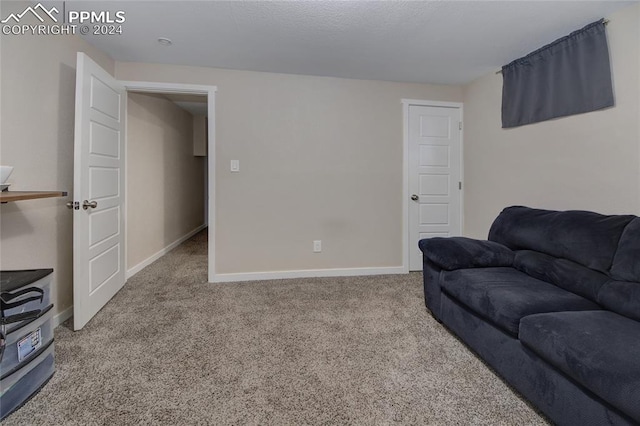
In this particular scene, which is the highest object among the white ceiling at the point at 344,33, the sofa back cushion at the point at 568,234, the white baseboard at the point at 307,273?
the white ceiling at the point at 344,33

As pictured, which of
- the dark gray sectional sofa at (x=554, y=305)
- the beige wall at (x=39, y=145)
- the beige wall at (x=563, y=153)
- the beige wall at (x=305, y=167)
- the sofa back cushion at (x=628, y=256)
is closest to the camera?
the dark gray sectional sofa at (x=554, y=305)

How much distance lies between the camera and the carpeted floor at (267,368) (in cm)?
147

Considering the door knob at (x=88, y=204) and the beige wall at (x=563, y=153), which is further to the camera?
the door knob at (x=88, y=204)

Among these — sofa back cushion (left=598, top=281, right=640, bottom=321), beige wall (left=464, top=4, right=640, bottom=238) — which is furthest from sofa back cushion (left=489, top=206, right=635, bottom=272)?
beige wall (left=464, top=4, right=640, bottom=238)

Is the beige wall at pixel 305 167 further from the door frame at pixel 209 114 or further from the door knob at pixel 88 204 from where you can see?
the door knob at pixel 88 204

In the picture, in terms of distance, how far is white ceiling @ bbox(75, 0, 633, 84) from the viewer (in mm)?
2137

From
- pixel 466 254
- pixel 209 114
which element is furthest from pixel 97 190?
pixel 466 254

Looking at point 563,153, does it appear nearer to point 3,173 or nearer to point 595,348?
point 595,348

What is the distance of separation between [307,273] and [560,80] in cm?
295

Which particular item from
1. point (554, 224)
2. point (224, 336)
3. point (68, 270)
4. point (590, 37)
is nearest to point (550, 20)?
point (590, 37)

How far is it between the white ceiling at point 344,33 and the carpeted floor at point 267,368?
7.45ft

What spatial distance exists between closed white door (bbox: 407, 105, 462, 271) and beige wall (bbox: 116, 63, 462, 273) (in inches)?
6.7

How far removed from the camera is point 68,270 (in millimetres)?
2488

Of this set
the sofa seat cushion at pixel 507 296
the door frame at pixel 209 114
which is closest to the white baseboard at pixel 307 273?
the door frame at pixel 209 114
